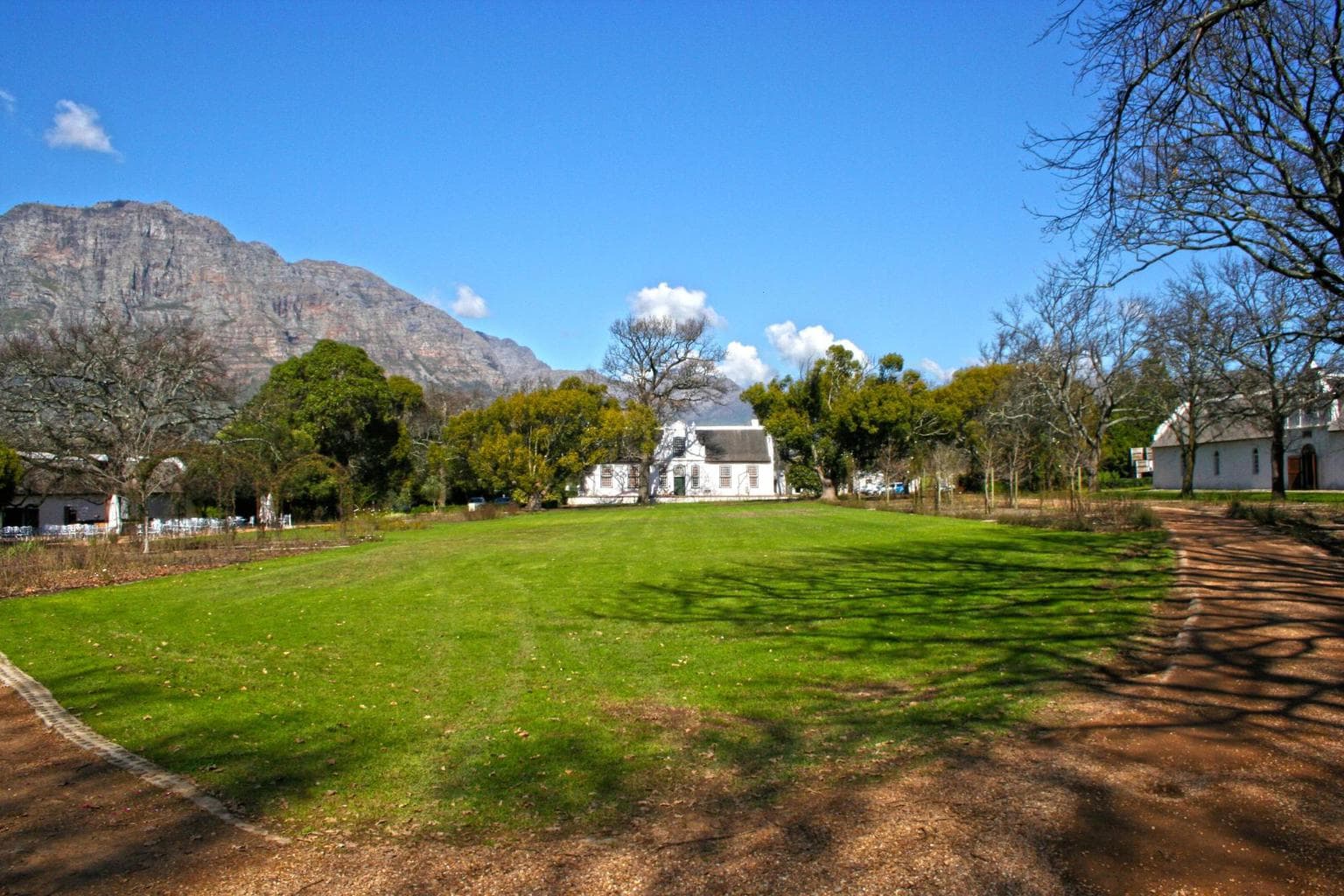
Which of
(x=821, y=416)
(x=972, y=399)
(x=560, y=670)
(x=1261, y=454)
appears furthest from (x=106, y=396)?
(x=1261, y=454)

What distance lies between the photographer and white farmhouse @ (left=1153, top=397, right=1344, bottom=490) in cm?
4188

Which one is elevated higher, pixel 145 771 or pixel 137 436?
pixel 137 436

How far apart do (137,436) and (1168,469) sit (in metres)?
56.3

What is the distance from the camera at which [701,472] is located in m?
66.5

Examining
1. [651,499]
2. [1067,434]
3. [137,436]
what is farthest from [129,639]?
[651,499]

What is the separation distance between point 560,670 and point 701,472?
190 feet

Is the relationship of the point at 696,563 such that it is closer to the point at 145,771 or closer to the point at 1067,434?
the point at 145,771

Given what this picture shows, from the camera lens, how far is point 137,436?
29.9 meters

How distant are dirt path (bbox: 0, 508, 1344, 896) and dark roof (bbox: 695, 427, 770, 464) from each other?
60810 mm

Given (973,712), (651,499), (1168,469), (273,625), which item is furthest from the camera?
(651,499)

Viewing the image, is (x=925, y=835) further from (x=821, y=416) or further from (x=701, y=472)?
(x=701, y=472)

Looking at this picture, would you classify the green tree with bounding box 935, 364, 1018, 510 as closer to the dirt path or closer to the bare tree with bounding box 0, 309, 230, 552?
the bare tree with bounding box 0, 309, 230, 552

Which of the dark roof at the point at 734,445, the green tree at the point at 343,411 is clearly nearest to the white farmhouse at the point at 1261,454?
the dark roof at the point at 734,445

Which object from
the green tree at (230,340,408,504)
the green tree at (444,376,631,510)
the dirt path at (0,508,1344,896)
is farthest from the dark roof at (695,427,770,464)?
the dirt path at (0,508,1344,896)
